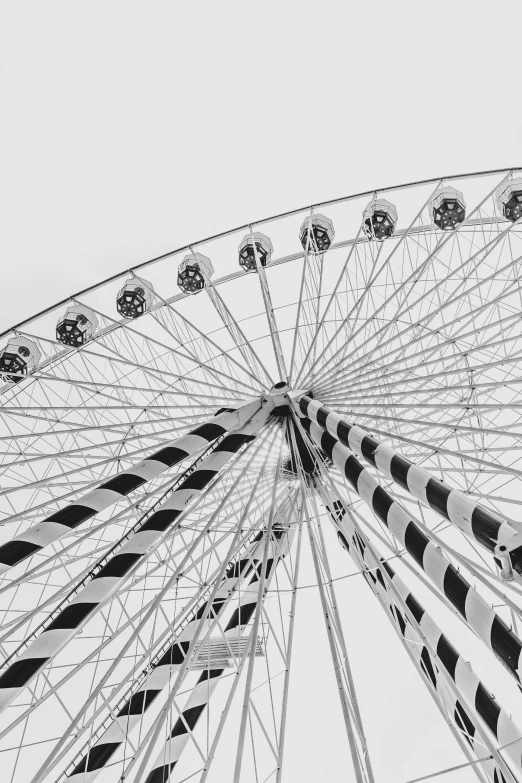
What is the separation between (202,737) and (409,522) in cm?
1543

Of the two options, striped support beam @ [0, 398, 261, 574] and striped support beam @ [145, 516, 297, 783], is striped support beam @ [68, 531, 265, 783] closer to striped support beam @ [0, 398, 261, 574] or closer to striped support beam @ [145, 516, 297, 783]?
striped support beam @ [145, 516, 297, 783]

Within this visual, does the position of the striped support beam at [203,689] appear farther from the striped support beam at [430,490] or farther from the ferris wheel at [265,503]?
the striped support beam at [430,490]

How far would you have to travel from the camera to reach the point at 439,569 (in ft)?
28.6

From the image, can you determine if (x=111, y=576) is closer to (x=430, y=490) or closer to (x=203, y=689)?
(x=430, y=490)

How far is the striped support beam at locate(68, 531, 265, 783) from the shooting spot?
1334 centimetres

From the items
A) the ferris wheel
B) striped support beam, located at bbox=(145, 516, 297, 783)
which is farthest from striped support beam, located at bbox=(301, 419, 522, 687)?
striped support beam, located at bbox=(145, 516, 297, 783)

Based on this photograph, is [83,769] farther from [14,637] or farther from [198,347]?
[198,347]

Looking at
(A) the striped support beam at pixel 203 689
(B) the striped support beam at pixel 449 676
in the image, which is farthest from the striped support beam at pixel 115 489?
(B) the striped support beam at pixel 449 676

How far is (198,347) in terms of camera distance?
23.0 m

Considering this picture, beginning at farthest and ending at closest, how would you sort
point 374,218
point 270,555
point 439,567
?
point 374,218, point 270,555, point 439,567

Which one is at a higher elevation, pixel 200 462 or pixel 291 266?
pixel 291 266

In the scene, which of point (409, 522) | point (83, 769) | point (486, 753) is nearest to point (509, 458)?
point (486, 753)

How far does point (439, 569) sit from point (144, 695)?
851 cm

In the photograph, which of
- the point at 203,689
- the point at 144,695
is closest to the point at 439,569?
the point at 144,695
